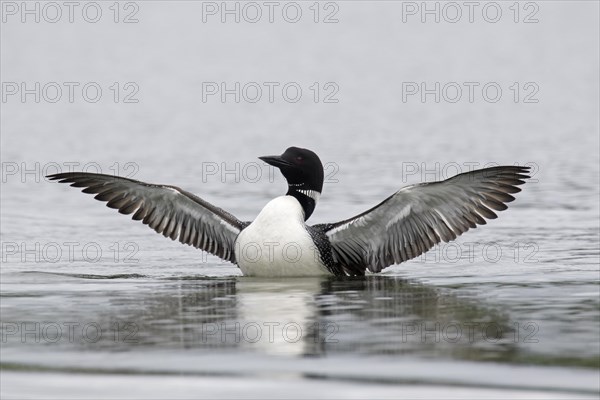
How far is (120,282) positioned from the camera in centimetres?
1141

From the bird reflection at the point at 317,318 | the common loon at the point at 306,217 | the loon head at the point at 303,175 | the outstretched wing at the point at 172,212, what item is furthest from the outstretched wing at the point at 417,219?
the outstretched wing at the point at 172,212

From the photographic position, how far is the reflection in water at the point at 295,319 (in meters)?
7.95

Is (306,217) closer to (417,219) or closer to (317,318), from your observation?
(417,219)

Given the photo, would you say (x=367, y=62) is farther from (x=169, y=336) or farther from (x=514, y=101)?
(x=169, y=336)

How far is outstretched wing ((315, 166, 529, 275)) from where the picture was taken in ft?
37.4

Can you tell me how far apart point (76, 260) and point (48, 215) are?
3629 mm

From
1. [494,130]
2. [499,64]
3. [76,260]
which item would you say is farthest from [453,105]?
[76,260]

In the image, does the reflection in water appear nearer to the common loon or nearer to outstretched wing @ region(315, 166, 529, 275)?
the common loon

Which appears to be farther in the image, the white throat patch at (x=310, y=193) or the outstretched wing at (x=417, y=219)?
the white throat patch at (x=310, y=193)

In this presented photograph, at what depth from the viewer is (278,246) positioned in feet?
37.2

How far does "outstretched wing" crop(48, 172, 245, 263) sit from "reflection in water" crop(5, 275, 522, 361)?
0.92 meters

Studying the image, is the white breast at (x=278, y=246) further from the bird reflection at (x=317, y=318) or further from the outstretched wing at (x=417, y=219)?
the outstretched wing at (x=417, y=219)

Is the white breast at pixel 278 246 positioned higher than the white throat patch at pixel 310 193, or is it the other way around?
the white throat patch at pixel 310 193

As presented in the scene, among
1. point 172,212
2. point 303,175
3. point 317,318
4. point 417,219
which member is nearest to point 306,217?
point 303,175
